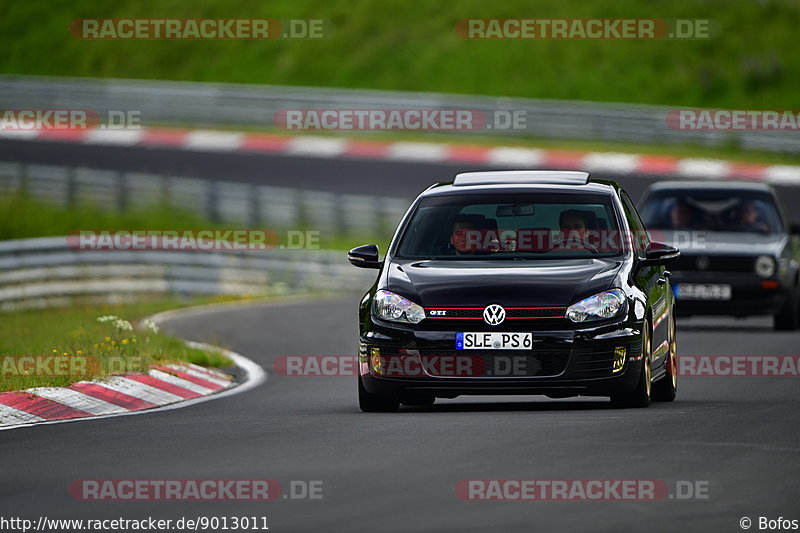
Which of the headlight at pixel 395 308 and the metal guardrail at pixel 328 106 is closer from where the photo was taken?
the headlight at pixel 395 308

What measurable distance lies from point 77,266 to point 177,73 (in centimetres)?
3284

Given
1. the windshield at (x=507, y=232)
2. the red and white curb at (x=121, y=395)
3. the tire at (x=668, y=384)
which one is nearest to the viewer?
the red and white curb at (x=121, y=395)

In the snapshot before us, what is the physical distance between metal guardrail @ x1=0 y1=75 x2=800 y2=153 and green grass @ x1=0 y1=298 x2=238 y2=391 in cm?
2174

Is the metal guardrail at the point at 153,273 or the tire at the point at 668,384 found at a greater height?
the metal guardrail at the point at 153,273

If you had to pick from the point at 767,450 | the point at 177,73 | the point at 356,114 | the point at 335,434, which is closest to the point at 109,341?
the point at 335,434

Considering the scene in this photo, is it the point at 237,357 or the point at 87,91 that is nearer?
the point at 237,357

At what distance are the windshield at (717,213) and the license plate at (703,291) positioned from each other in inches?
28.7

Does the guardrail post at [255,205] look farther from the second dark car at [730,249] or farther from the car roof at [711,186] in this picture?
the second dark car at [730,249]

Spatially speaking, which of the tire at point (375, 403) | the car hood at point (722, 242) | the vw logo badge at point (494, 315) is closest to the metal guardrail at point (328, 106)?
the car hood at point (722, 242)

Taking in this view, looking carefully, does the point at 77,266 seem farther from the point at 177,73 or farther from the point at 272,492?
the point at 177,73

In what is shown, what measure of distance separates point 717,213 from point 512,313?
9912 millimetres

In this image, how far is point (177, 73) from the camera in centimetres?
5916

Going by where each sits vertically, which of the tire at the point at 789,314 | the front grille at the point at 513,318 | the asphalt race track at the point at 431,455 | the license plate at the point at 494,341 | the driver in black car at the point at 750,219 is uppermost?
the driver in black car at the point at 750,219

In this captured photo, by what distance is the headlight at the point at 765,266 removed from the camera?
66.2ft
